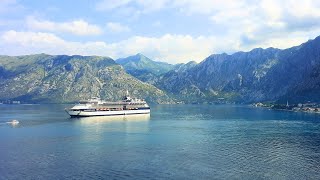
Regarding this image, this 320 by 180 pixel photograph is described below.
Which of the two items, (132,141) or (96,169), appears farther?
(132,141)

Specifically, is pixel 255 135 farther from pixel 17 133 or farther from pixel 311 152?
pixel 17 133

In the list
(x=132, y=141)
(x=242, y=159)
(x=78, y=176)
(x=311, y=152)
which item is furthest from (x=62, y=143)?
(x=311, y=152)

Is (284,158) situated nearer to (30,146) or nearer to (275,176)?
(275,176)

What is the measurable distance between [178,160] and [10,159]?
47659mm

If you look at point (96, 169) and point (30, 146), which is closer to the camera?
point (96, 169)

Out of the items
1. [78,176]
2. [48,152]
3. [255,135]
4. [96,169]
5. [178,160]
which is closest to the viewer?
[78,176]

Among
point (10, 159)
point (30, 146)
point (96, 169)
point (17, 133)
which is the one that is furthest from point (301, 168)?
point (17, 133)

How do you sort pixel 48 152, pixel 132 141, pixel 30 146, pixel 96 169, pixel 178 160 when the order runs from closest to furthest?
1. pixel 96 169
2. pixel 178 160
3. pixel 48 152
4. pixel 30 146
5. pixel 132 141

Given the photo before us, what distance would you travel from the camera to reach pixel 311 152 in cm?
11794

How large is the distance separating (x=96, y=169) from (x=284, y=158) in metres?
54.4

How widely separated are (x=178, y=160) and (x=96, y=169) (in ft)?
79.4

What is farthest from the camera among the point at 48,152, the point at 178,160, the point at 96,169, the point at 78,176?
the point at 48,152

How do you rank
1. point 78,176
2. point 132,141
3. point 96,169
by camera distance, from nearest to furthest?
point 78,176, point 96,169, point 132,141

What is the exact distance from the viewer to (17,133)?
557ft
